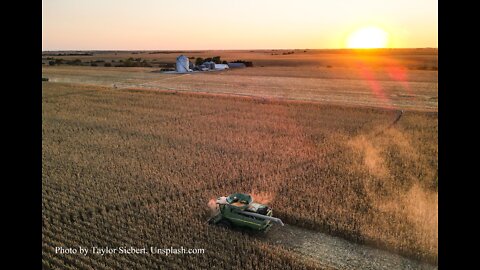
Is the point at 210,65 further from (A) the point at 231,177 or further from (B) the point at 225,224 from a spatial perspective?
(B) the point at 225,224

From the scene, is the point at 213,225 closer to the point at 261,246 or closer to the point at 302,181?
the point at 261,246

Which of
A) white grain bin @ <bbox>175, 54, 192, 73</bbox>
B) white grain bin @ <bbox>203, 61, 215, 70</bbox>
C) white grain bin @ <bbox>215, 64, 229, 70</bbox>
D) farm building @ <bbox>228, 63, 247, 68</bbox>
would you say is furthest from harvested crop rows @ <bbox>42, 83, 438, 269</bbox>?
farm building @ <bbox>228, 63, 247, 68</bbox>

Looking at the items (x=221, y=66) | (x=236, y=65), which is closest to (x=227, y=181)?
(x=221, y=66)

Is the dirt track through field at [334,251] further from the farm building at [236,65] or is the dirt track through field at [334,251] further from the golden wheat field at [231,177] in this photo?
the farm building at [236,65]

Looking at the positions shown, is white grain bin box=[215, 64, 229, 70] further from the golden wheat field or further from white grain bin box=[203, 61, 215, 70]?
the golden wheat field

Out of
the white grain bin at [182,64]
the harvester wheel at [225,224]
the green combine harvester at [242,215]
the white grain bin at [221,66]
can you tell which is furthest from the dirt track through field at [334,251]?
the white grain bin at [221,66]
